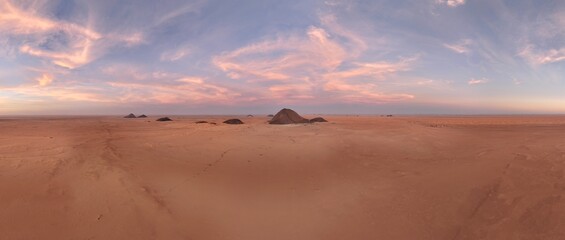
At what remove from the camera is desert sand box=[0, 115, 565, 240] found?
539 centimetres

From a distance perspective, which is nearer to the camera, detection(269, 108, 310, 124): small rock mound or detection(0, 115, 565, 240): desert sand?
detection(0, 115, 565, 240): desert sand

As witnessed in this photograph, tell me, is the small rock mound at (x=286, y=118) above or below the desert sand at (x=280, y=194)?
above

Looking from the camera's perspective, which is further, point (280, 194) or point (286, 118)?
point (286, 118)

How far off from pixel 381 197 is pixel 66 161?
329 inches

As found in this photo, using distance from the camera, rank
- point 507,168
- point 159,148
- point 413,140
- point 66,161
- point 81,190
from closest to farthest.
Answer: point 81,190
point 507,168
point 66,161
point 159,148
point 413,140

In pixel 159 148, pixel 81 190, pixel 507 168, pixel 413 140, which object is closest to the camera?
pixel 81 190

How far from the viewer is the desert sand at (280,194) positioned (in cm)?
539

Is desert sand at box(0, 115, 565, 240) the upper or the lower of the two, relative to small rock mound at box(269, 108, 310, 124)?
lower

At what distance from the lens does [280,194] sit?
7.15 meters

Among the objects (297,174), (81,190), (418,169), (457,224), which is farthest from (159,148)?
(457,224)

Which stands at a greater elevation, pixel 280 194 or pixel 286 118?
pixel 286 118

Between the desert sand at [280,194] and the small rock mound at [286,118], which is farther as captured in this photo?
the small rock mound at [286,118]

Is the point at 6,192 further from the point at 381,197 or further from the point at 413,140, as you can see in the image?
the point at 413,140

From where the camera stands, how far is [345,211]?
6.28m
